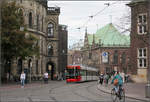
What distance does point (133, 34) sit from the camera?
25.9 metres

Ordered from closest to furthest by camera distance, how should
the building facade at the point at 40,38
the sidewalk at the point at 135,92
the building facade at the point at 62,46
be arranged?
the sidewalk at the point at 135,92 < the building facade at the point at 40,38 < the building facade at the point at 62,46

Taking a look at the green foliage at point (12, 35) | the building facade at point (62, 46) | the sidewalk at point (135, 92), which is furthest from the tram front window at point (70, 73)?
the building facade at point (62, 46)

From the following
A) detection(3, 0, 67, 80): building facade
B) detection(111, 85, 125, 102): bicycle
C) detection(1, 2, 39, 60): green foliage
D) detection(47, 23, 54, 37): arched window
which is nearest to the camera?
detection(111, 85, 125, 102): bicycle

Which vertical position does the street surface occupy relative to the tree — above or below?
below

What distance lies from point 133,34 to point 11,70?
2924 cm

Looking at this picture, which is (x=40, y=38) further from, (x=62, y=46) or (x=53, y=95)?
(x=53, y=95)

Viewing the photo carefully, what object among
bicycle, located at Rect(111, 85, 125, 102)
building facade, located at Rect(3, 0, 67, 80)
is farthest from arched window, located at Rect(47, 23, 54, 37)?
bicycle, located at Rect(111, 85, 125, 102)

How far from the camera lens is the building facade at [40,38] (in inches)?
2036

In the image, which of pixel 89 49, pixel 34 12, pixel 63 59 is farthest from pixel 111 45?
pixel 34 12

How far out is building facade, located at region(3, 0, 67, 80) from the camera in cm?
5170

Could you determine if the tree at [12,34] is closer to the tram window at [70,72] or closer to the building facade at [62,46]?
the tram window at [70,72]

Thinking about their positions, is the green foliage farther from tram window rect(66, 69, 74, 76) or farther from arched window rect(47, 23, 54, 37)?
arched window rect(47, 23, 54, 37)

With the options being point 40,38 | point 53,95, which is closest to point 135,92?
point 53,95

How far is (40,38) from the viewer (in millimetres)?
57656
